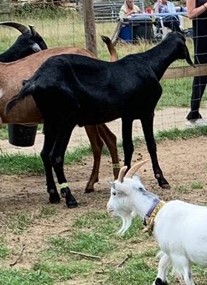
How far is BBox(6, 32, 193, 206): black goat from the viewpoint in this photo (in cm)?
705

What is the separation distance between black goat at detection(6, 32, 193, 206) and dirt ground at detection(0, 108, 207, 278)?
34 cm

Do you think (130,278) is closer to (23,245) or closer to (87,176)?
(23,245)

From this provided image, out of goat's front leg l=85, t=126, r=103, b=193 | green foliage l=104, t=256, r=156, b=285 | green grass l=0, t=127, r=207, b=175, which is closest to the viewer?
green foliage l=104, t=256, r=156, b=285

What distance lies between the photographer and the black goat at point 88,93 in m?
7.05

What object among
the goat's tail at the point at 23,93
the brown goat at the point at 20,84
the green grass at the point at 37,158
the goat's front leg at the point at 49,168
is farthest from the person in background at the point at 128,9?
the goat's tail at the point at 23,93

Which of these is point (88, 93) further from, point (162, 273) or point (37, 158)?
point (162, 273)

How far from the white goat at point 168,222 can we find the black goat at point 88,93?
6.01 feet

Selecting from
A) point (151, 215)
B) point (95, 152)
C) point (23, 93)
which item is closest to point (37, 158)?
point (95, 152)

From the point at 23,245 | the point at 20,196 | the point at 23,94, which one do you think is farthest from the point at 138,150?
the point at 23,245

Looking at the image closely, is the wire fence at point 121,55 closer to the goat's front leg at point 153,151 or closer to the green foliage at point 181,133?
the green foliage at point 181,133

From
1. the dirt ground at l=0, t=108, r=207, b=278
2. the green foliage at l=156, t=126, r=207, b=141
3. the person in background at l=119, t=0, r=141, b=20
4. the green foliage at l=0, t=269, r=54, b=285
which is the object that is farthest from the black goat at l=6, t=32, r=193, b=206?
the person in background at l=119, t=0, r=141, b=20

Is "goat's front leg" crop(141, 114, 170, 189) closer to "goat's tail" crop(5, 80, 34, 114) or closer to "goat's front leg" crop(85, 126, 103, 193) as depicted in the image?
"goat's front leg" crop(85, 126, 103, 193)

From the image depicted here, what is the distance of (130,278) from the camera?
5262 millimetres

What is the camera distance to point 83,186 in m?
8.20
